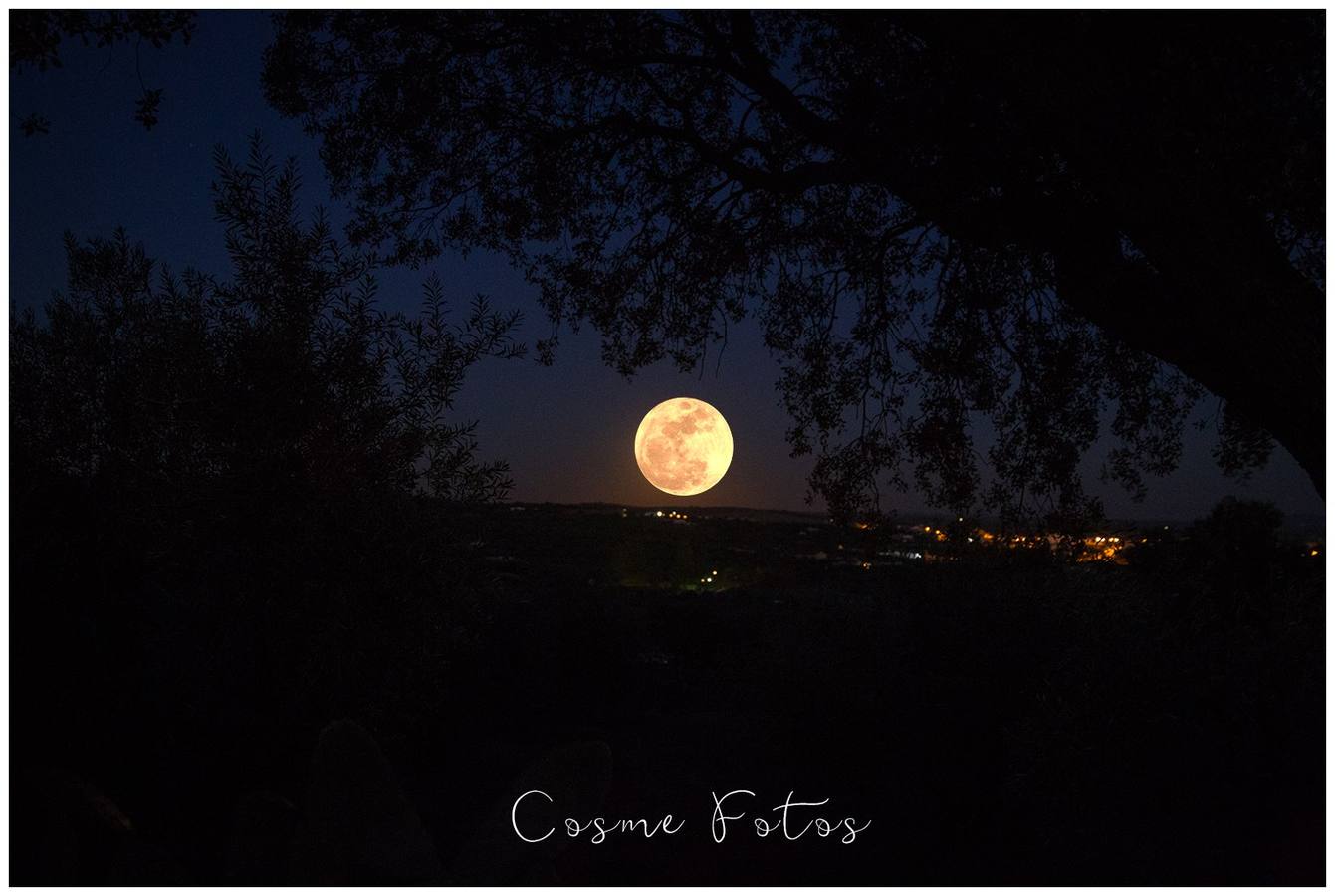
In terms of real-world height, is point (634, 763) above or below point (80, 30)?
below

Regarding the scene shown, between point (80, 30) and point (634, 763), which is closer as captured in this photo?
point (80, 30)

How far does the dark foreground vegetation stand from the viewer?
197 inches

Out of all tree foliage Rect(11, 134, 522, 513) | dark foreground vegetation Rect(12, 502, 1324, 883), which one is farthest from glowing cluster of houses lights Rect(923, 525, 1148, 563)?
tree foliage Rect(11, 134, 522, 513)

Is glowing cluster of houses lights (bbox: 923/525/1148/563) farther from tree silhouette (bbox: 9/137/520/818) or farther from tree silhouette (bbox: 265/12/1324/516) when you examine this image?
tree silhouette (bbox: 9/137/520/818)

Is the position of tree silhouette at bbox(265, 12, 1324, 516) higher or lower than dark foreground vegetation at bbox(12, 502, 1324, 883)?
higher

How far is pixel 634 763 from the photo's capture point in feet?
36.0

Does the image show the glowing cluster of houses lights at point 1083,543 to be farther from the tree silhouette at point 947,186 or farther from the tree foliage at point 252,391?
the tree foliage at point 252,391

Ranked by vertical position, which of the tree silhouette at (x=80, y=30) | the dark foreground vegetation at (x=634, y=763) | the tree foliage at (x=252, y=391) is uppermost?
the tree silhouette at (x=80, y=30)

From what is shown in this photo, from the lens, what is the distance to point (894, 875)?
8.32 metres

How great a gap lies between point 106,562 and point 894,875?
7026 mm

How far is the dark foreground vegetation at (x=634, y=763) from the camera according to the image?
16.4 ft

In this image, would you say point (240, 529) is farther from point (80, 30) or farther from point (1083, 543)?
point (1083, 543)

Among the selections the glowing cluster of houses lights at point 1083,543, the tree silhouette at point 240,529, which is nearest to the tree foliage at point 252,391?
the tree silhouette at point 240,529

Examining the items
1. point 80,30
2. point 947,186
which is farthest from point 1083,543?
point 80,30
